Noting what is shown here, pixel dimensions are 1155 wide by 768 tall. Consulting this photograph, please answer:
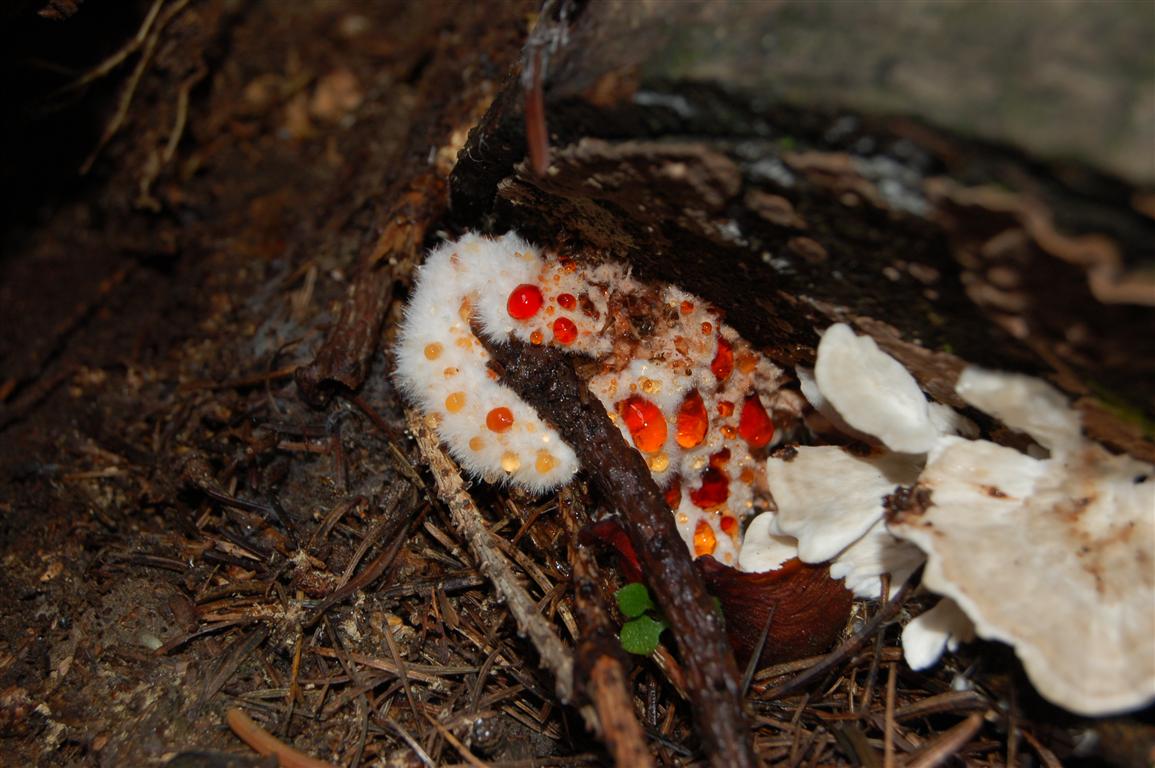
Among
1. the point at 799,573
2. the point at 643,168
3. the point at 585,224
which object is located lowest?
the point at 799,573

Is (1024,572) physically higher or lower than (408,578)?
higher

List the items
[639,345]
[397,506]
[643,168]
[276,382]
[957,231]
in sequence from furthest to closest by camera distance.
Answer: [276,382] → [397,506] → [639,345] → [643,168] → [957,231]

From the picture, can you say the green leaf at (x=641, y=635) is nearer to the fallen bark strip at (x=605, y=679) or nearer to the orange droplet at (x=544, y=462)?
the fallen bark strip at (x=605, y=679)

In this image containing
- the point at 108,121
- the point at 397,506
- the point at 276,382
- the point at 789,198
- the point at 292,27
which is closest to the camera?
the point at 789,198

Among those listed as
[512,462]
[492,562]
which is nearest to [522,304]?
[512,462]

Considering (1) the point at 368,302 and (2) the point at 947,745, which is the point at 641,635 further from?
(1) the point at 368,302

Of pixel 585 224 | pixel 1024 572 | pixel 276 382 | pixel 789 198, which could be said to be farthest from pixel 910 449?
pixel 276 382

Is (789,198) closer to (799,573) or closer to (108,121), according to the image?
(799,573)
